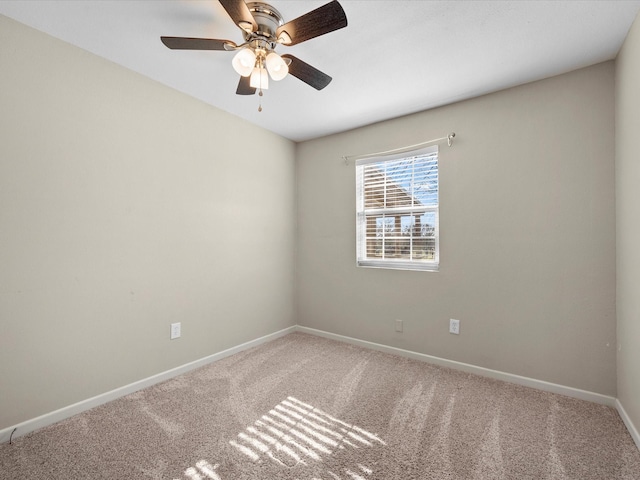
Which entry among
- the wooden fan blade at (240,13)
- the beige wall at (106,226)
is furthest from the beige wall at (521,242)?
the wooden fan blade at (240,13)

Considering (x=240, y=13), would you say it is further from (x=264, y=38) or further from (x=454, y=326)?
(x=454, y=326)

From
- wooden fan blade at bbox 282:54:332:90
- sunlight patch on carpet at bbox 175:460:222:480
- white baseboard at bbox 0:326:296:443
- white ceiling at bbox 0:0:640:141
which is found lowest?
sunlight patch on carpet at bbox 175:460:222:480

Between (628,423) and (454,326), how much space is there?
1125 millimetres

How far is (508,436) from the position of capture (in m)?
1.72

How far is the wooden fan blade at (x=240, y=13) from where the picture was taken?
4.32 feet

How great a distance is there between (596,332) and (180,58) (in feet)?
11.2

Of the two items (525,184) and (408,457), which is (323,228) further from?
(408,457)

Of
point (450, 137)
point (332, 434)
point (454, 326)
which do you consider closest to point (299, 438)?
point (332, 434)

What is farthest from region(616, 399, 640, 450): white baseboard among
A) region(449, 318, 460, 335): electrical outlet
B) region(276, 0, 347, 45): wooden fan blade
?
region(276, 0, 347, 45): wooden fan blade

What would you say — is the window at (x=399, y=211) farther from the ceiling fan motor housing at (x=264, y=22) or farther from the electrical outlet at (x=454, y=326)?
the ceiling fan motor housing at (x=264, y=22)

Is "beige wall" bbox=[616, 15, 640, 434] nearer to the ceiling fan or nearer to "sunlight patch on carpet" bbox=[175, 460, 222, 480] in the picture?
the ceiling fan

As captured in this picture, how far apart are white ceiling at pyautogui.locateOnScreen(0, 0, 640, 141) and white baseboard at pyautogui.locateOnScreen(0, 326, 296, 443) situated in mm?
2303

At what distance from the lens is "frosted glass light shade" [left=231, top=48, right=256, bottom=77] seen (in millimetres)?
1568

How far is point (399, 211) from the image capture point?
3010 millimetres
